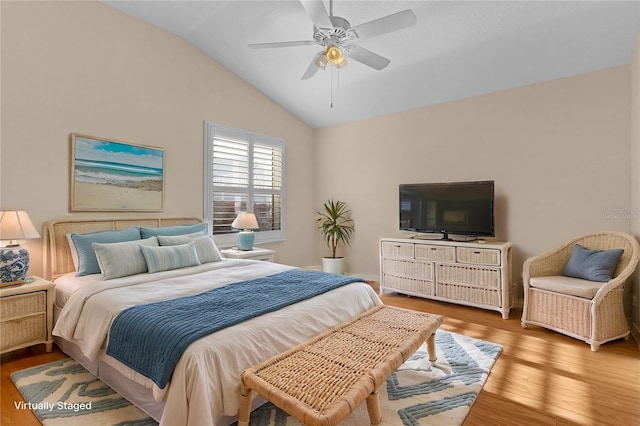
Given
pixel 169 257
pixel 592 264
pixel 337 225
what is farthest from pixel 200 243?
pixel 592 264

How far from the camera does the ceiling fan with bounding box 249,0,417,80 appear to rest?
231cm

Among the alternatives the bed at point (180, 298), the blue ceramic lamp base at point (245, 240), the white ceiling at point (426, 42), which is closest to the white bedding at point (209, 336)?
the bed at point (180, 298)

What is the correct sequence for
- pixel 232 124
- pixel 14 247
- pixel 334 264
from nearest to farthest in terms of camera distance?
pixel 14 247
pixel 232 124
pixel 334 264

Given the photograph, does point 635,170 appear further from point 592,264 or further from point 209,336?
point 209,336

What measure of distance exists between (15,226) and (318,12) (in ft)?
9.58

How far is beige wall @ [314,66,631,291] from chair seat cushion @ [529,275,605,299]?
724mm

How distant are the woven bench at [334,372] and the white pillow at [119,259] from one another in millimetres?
1787

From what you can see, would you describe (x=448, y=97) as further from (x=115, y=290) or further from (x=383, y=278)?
(x=115, y=290)

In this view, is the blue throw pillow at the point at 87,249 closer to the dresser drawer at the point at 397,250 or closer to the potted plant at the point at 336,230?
the potted plant at the point at 336,230

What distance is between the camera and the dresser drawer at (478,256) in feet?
11.9

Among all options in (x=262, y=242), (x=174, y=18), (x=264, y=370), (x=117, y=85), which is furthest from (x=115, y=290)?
(x=174, y=18)

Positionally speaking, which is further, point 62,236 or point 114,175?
point 114,175

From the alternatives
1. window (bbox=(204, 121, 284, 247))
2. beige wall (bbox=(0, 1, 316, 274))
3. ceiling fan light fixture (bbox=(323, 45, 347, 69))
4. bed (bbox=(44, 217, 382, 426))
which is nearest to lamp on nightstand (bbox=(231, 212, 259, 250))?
window (bbox=(204, 121, 284, 247))

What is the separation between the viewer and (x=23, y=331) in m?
2.56
